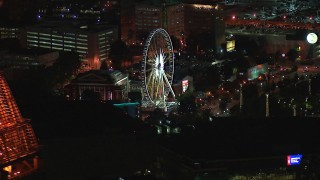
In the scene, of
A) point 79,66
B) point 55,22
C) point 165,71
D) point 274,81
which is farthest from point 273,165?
point 55,22

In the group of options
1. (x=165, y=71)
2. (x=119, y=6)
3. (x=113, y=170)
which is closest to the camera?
(x=113, y=170)

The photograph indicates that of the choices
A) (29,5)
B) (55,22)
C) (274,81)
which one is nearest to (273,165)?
(29,5)

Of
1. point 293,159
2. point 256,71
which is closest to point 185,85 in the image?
point 256,71

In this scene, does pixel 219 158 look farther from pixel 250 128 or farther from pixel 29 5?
pixel 29 5

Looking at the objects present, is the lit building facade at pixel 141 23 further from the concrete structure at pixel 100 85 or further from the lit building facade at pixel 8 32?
the concrete structure at pixel 100 85

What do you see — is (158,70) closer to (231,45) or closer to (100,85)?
(100,85)

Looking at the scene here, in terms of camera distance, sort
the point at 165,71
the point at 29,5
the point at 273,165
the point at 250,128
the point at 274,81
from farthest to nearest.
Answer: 1. the point at 274,81
2. the point at 165,71
3. the point at 250,128
4. the point at 273,165
5. the point at 29,5

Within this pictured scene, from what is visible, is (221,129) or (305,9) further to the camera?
(305,9)

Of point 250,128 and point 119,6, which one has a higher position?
point 119,6
